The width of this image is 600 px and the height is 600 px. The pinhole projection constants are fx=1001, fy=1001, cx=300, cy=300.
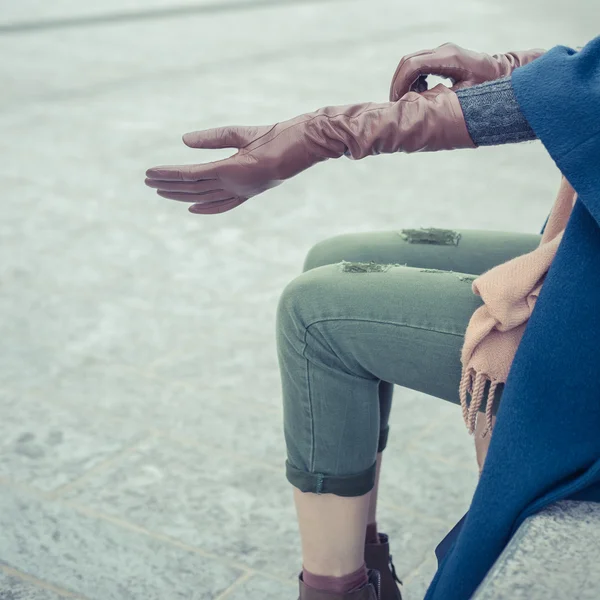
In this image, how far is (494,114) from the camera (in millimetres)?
1417

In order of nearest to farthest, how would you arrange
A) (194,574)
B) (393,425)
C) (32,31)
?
(194,574) → (393,425) → (32,31)

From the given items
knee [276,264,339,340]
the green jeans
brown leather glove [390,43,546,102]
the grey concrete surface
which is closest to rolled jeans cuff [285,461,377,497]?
the green jeans

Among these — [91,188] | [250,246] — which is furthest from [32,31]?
[250,246]

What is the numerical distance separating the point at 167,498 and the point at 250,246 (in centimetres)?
177

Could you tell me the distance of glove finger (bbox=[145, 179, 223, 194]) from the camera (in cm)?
155

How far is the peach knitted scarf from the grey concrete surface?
808mm

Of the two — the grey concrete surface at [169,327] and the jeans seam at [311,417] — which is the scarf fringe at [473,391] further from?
the grey concrete surface at [169,327]

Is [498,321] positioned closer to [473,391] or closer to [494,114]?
[473,391]

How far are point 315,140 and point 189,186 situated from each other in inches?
8.5

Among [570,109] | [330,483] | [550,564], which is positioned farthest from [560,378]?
[330,483]

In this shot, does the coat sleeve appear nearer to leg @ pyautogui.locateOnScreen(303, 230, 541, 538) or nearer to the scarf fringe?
the scarf fringe

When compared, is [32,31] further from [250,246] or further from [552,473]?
[552,473]

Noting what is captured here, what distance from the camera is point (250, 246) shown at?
3971 mm

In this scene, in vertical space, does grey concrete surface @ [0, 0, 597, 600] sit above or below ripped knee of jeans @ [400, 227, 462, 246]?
below
